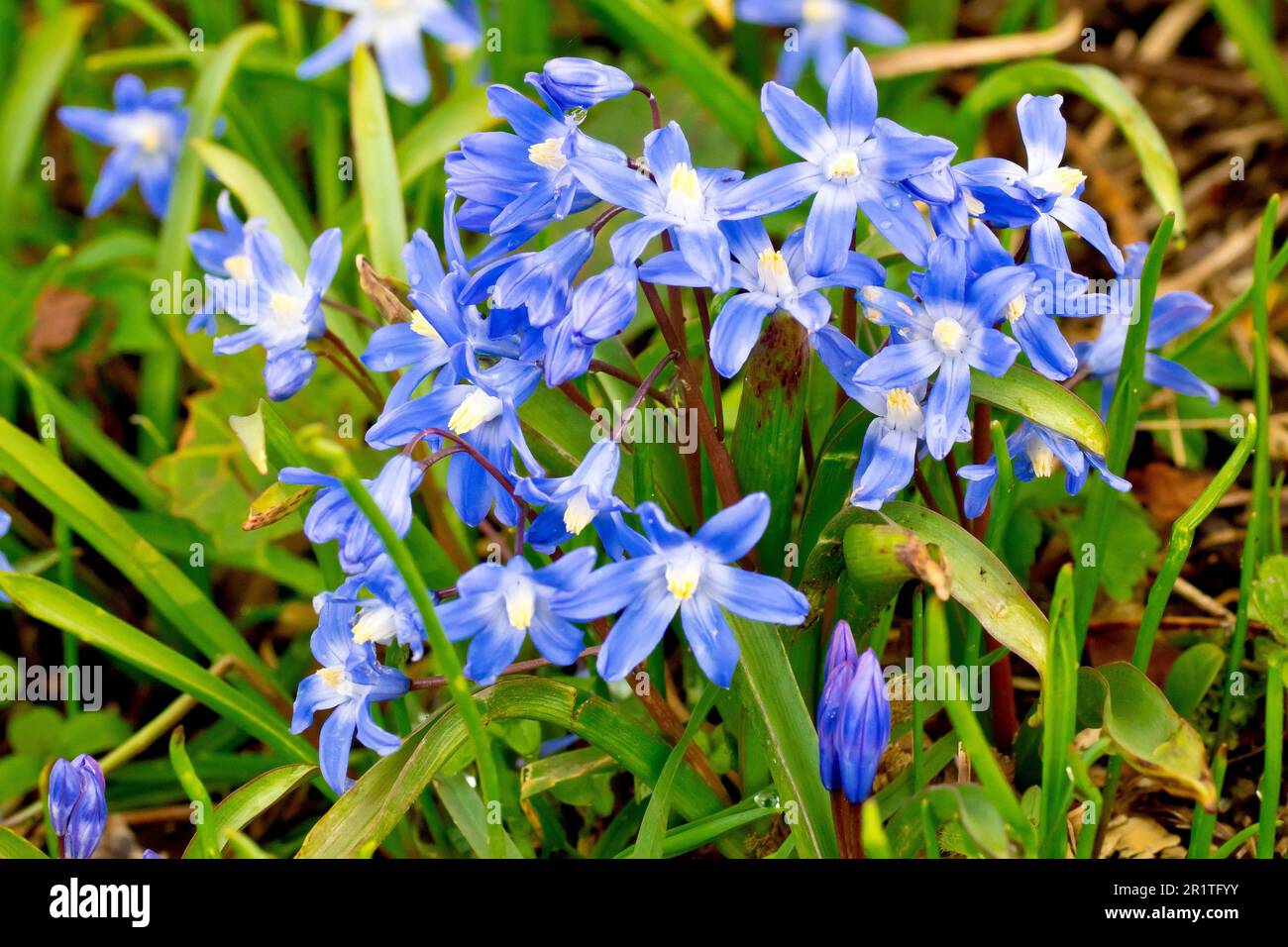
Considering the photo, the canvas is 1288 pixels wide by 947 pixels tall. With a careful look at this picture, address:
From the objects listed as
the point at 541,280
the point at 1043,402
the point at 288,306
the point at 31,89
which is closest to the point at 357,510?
the point at 541,280

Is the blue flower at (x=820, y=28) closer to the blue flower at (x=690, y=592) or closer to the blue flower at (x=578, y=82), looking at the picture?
the blue flower at (x=578, y=82)

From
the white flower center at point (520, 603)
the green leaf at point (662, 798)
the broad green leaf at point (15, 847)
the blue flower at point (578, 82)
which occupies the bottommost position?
the broad green leaf at point (15, 847)

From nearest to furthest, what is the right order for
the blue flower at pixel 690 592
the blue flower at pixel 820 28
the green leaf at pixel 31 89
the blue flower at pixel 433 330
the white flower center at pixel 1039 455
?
the blue flower at pixel 690 592 → the blue flower at pixel 433 330 → the white flower center at pixel 1039 455 → the green leaf at pixel 31 89 → the blue flower at pixel 820 28

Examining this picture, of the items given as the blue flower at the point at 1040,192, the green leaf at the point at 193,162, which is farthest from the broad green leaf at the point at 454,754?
the green leaf at the point at 193,162

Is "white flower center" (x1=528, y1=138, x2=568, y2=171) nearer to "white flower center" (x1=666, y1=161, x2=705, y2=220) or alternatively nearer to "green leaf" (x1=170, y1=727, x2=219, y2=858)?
"white flower center" (x1=666, y1=161, x2=705, y2=220)

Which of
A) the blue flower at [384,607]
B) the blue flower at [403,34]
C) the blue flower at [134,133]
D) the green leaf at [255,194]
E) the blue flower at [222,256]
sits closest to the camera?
the blue flower at [384,607]

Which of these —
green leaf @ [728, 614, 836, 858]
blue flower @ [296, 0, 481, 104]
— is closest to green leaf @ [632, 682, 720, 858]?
green leaf @ [728, 614, 836, 858]
